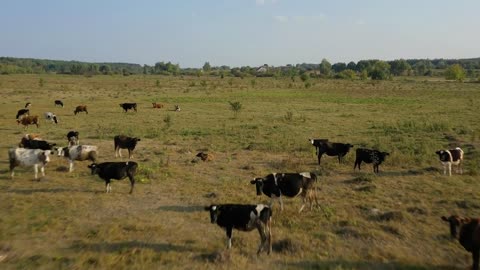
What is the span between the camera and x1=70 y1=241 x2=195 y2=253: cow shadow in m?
9.02

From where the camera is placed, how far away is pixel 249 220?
8805 millimetres

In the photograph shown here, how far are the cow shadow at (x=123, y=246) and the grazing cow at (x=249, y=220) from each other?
3.44ft

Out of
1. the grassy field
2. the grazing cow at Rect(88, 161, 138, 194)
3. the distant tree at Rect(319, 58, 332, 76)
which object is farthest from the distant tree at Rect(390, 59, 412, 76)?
the grazing cow at Rect(88, 161, 138, 194)

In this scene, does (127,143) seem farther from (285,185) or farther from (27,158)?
(285,185)

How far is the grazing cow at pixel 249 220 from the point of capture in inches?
346

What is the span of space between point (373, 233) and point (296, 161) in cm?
763

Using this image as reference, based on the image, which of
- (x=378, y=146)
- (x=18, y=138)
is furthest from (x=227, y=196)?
(x=18, y=138)

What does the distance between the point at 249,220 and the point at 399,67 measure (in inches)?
6284

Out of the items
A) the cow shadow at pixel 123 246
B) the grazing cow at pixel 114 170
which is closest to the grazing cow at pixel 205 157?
the grazing cow at pixel 114 170

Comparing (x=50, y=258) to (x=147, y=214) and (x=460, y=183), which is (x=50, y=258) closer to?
(x=147, y=214)

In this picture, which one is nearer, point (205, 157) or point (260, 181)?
point (260, 181)

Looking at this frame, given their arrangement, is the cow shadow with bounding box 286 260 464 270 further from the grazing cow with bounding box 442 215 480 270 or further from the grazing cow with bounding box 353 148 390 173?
the grazing cow with bounding box 353 148 390 173

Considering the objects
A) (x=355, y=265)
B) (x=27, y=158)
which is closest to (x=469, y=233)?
(x=355, y=265)

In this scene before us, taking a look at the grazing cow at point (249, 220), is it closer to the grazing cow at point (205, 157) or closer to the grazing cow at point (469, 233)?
the grazing cow at point (469, 233)
